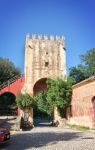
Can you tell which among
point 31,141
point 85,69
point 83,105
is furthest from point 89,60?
point 31,141

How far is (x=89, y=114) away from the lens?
91.2ft

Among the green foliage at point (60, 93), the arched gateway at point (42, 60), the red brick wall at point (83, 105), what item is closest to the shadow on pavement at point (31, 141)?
the red brick wall at point (83, 105)

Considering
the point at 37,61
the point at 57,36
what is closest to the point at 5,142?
the point at 37,61

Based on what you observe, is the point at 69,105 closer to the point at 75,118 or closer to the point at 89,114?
the point at 75,118

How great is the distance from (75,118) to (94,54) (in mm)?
27936

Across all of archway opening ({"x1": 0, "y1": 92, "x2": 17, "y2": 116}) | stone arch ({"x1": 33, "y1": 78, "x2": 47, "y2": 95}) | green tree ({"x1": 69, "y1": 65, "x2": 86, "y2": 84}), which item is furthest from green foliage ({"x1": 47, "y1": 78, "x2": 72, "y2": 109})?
green tree ({"x1": 69, "y1": 65, "x2": 86, "y2": 84})

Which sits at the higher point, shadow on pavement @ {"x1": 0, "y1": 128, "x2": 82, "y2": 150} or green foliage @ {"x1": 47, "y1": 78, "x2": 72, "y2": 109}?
green foliage @ {"x1": 47, "y1": 78, "x2": 72, "y2": 109}

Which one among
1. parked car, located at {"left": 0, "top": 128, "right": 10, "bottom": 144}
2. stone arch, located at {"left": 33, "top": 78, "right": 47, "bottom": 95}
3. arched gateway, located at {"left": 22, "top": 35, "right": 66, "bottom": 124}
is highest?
arched gateway, located at {"left": 22, "top": 35, "right": 66, "bottom": 124}

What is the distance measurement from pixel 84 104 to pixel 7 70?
29.4 m

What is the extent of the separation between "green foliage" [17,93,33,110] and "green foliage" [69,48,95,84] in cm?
1672

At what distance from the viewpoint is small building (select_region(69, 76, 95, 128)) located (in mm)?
27197

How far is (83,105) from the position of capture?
29.5m

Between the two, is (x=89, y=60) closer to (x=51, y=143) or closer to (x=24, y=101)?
(x=24, y=101)

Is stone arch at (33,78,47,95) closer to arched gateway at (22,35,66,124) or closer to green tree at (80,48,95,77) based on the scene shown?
arched gateway at (22,35,66,124)
